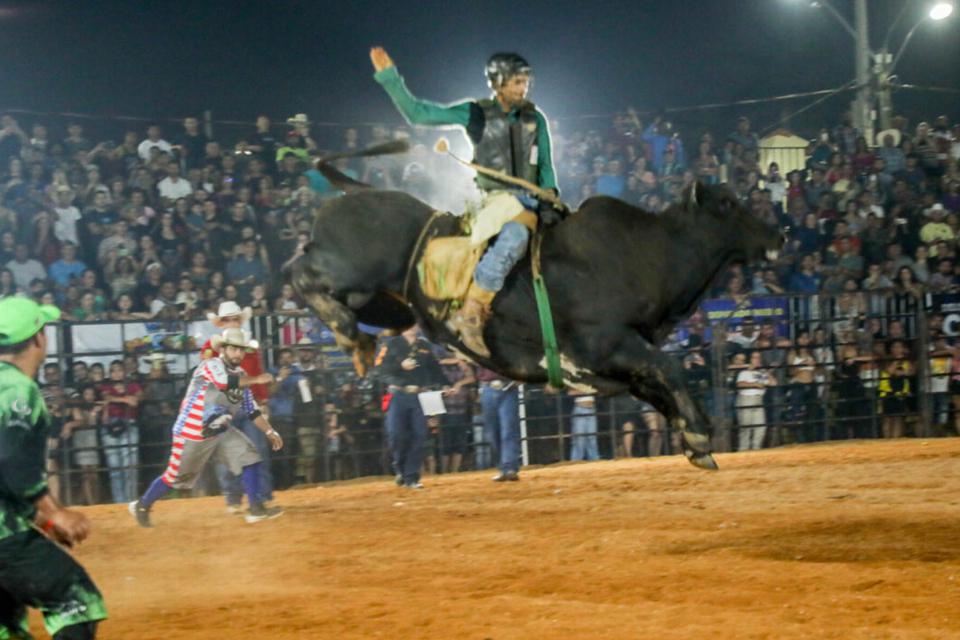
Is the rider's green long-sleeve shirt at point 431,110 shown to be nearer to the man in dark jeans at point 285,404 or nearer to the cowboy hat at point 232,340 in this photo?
the cowboy hat at point 232,340

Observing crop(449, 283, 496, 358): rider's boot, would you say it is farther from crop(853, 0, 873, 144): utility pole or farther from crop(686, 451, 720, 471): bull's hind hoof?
crop(853, 0, 873, 144): utility pole

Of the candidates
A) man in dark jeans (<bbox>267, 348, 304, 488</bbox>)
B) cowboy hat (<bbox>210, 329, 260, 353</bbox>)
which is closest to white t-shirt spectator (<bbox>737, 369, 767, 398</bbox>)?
man in dark jeans (<bbox>267, 348, 304, 488</bbox>)

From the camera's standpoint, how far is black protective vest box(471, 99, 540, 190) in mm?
7371

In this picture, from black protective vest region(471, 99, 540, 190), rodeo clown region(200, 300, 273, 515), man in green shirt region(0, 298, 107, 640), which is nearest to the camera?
man in green shirt region(0, 298, 107, 640)

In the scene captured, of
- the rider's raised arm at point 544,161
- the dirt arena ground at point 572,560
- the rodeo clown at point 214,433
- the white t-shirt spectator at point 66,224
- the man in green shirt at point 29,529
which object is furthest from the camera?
the white t-shirt spectator at point 66,224

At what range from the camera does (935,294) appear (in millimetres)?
16062

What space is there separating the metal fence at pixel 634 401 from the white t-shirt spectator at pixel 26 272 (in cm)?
81

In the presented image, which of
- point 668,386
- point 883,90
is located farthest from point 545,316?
point 883,90

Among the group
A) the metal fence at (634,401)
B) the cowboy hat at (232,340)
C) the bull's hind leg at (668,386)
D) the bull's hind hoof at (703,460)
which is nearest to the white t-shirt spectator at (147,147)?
the metal fence at (634,401)

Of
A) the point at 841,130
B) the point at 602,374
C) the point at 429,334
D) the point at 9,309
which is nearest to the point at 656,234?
the point at 602,374

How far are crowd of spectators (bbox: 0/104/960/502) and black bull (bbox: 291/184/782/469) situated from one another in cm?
614

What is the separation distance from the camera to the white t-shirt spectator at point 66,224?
47.7ft

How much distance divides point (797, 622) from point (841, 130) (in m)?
15.8

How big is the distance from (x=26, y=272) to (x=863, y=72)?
14.3m
